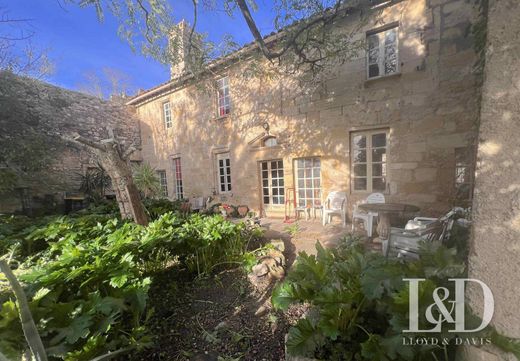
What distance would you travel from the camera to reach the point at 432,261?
1.45m

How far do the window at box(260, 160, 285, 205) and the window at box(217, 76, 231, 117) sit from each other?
8.07ft

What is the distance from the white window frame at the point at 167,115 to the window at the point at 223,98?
2.86 metres

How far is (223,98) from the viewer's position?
8.28 meters

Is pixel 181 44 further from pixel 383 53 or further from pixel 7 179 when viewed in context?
pixel 7 179

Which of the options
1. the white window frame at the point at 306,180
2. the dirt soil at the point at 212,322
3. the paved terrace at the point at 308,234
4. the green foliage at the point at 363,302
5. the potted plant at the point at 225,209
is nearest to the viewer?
the green foliage at the point at 363,302

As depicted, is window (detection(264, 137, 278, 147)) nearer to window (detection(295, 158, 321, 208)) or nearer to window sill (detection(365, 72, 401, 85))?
window (detection(295, 158, 321, 208))

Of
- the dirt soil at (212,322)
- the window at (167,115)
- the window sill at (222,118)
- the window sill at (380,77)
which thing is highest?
the window at (167,115)

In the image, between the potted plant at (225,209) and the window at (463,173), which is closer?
the window at (463,173)

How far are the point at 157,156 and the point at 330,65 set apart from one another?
26.9 feet

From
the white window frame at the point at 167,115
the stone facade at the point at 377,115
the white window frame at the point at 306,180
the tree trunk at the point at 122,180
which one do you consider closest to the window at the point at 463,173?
the stone facade at the point at 377,115

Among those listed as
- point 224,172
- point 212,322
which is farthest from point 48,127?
point 212,322

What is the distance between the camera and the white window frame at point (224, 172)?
8.41 metres

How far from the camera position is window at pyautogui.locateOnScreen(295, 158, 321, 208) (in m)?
6.47

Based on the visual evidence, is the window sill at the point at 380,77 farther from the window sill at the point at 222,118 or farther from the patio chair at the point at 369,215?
the window sill at the point at 222,118
